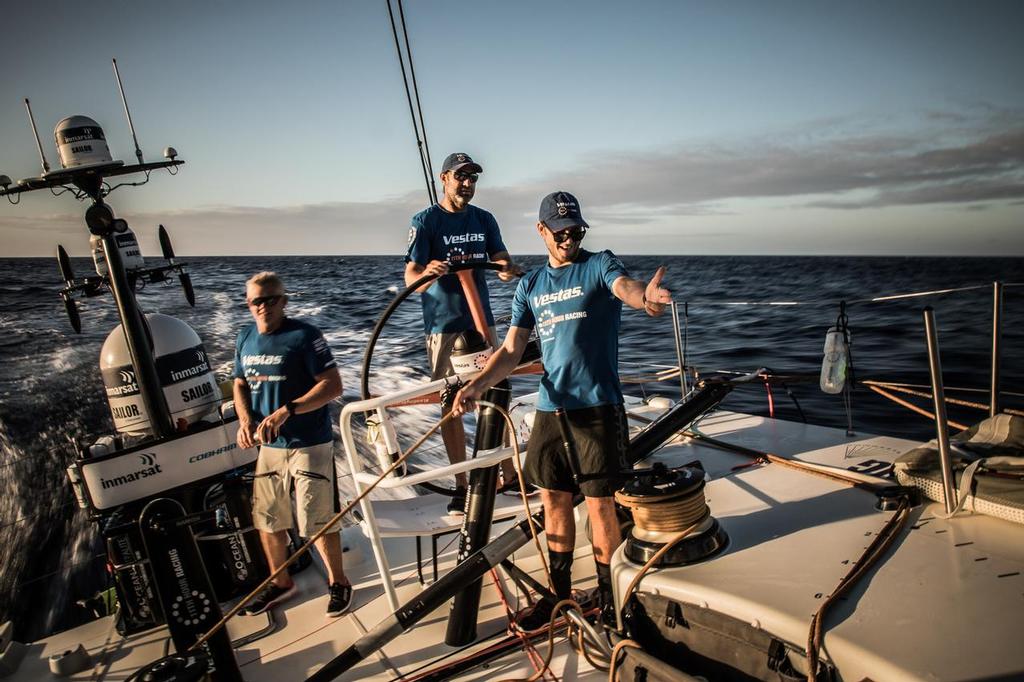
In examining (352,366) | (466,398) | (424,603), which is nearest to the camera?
(424,603)

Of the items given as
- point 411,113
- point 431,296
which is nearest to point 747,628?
point 431,296

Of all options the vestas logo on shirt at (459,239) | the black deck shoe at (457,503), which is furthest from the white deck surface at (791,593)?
the vestas logo on shirt at (459,239)

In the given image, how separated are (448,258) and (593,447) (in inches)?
64.7

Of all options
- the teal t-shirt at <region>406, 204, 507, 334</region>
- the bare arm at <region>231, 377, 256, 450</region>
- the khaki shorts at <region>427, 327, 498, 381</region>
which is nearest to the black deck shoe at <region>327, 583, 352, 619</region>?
the bare arm at <region>231, 377, 256, 450</region>

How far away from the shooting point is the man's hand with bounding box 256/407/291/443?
314 cm

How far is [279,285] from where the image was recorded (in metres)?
3.32

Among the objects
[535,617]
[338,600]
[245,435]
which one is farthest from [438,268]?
[338,600]

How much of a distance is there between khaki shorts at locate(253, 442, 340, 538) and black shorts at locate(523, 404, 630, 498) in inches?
52.3

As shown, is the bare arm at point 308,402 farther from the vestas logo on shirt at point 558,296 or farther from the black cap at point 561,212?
the black cap at point 561,212

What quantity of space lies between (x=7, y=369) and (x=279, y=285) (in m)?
10.6

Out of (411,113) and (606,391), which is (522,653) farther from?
(411,113)

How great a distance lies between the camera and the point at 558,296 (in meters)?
2.64

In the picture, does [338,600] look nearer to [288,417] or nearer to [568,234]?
[288,417]

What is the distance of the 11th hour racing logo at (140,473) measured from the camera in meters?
3.28
